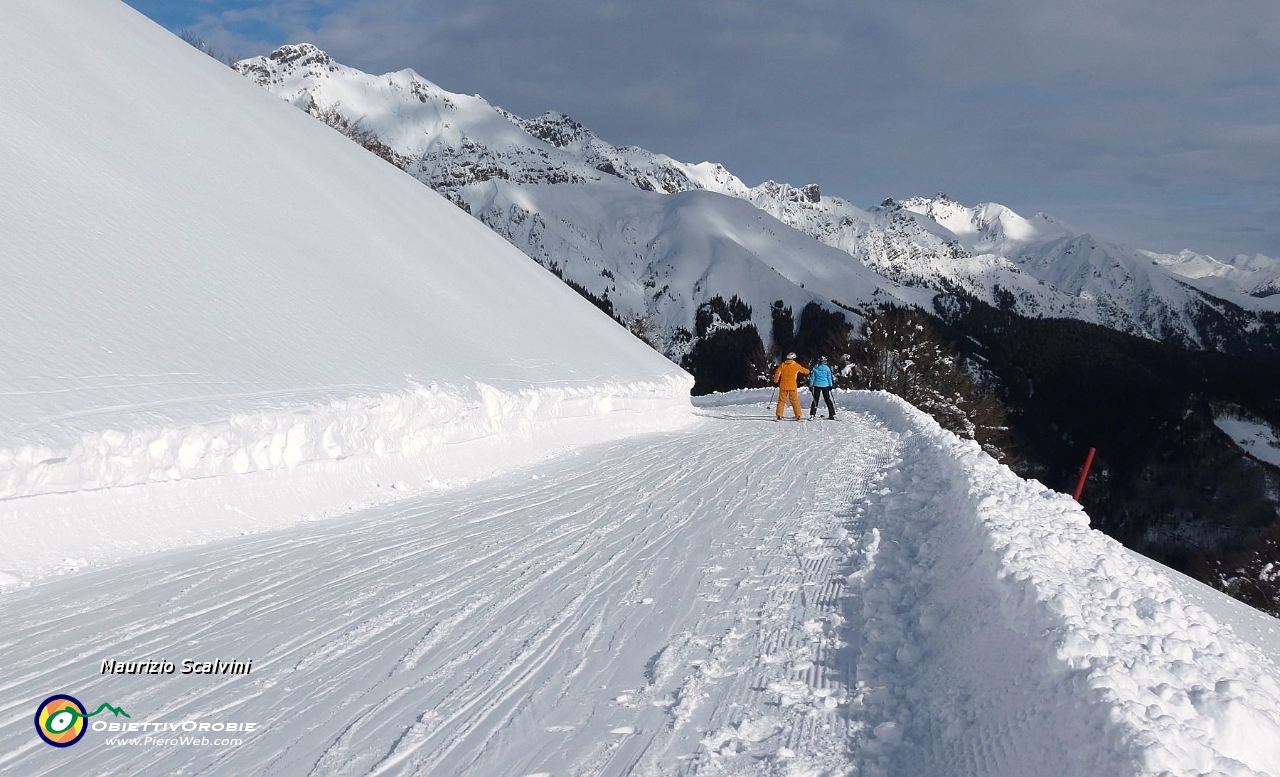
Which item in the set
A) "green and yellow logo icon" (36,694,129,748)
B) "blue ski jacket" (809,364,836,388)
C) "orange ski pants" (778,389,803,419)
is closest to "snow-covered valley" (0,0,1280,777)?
"green and yellow logo icon" (36,694,129,748)

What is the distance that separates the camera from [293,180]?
14.9 metres

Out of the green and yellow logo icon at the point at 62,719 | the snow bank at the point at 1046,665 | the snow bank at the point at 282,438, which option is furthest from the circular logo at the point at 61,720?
the snow bank at the point at 1046,665

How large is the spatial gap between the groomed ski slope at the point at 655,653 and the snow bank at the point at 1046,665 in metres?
0.02

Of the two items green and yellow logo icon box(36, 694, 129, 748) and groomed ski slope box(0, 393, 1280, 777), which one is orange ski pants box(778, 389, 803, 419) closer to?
groomed ski slope box(0, 393, 1280, 777)

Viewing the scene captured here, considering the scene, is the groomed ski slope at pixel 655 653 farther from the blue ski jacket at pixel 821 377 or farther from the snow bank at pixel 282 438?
the blue ski jacket at pixel 821 377

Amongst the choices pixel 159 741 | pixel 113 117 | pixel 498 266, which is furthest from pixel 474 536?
pixel 498 266

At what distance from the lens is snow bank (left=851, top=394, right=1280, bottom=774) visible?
10.1 feet

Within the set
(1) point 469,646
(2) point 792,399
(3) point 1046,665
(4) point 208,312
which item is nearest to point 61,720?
(1) point 469,646

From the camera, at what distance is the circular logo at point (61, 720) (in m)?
3.27

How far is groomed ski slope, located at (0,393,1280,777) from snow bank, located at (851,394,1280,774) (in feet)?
0.05

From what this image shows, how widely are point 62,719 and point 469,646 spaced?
1.85 meters

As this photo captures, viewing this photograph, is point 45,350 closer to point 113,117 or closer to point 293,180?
point 113,117

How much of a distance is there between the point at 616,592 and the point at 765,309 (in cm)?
19417

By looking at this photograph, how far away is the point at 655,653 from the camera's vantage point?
14.0 ft
